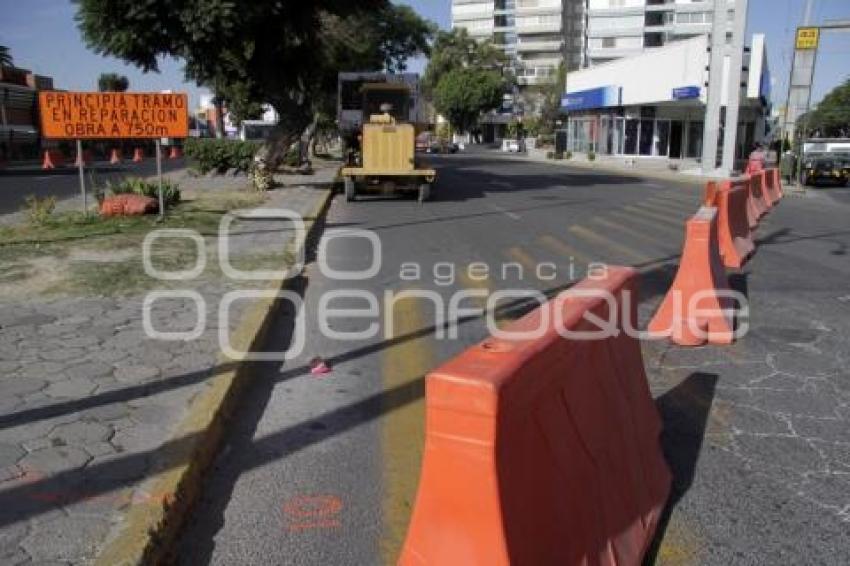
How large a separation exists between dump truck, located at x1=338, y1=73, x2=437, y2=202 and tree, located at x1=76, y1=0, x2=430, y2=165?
2012 mm

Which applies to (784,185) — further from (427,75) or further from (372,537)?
(427,75)

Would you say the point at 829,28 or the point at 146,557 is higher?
the point at 829,28

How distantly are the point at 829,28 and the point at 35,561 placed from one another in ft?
109

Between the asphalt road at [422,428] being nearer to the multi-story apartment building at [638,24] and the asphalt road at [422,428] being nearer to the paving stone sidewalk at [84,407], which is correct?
the paving stone sidewalk at [84,407]

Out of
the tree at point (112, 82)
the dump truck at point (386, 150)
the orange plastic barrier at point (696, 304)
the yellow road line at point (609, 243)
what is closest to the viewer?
the orange plastic barrier at point (696, 304)

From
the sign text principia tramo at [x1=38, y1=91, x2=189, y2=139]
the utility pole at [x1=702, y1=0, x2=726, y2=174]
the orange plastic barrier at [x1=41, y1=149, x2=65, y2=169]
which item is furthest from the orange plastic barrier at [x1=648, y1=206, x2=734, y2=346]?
the orange plastic barrier at [x1=41, y1=149, x2=65, y2=169]

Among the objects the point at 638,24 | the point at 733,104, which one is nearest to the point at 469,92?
the point at 638,24

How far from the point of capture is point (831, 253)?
12.1 metres

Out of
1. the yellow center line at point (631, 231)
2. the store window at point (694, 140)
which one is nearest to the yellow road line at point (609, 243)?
the yellow center line at point (631, 231)

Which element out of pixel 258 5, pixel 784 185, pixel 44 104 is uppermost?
pixel 258 5

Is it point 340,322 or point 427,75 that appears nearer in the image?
point 340,322

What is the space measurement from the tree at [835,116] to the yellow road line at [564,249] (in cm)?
10612

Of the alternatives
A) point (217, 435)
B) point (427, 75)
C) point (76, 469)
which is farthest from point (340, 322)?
point (427, 75)

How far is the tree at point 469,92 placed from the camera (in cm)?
9744
